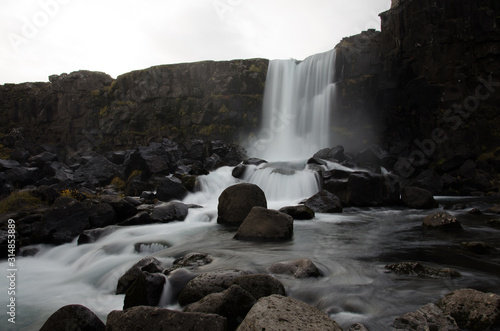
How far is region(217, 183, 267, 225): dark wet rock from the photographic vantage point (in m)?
10.2

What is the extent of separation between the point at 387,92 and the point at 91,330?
23.8 meters

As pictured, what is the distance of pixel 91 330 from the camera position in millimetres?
3639

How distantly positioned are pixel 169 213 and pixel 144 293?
23.0 feet

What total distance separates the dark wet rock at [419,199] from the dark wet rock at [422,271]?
8.74 metres

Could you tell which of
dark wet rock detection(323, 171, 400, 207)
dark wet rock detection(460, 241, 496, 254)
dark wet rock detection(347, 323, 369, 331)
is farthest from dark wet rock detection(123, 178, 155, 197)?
dark wet rock detection(347, 323, 369, 331)

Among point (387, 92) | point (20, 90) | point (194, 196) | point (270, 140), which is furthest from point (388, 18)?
point (20, 90)

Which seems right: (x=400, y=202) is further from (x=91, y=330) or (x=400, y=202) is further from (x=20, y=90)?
(x=20, y=90)

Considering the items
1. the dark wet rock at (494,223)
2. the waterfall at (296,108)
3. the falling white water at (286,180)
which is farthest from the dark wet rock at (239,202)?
the waterfall at (296,108)

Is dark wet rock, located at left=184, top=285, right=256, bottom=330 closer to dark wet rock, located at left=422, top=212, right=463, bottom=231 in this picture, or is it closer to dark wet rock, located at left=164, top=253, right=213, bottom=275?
dark wet rock, located at left=164, top=253, right=213, bottom=275

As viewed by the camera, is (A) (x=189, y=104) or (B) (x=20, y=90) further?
(B) (x=20, y=90)

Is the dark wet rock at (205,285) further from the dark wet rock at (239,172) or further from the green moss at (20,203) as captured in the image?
the dark wet rock at (239,172)

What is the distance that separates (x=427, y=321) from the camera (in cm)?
359

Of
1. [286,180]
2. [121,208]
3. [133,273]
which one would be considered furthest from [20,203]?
[286,180]

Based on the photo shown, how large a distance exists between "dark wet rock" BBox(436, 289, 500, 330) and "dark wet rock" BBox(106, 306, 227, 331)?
8.53ft
